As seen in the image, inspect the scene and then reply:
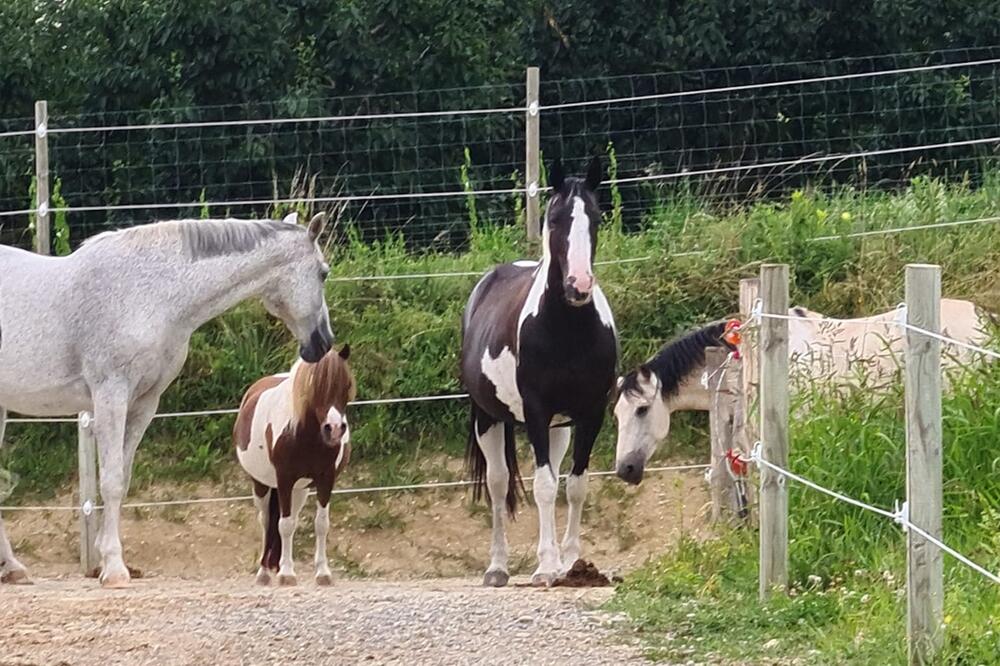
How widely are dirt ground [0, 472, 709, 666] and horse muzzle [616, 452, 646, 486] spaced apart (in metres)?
0.46

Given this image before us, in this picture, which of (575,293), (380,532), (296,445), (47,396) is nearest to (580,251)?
(575,293)

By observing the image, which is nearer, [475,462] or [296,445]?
[296,445]

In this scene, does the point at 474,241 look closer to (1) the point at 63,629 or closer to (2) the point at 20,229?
(2) the point at 20,229

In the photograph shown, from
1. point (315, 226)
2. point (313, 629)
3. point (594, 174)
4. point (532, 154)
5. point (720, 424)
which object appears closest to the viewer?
point (313, 629)

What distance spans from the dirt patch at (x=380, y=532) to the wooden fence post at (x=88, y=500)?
287 mm

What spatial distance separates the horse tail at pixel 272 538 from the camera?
9070 millimetres

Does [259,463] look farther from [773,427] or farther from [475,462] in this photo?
[773,427]

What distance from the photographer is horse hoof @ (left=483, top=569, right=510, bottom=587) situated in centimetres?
833

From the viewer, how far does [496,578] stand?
27.4ft

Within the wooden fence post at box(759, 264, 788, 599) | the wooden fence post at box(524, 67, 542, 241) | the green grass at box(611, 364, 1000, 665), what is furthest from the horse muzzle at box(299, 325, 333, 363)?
the wooden fence post at box(759, 264, 788, 599)

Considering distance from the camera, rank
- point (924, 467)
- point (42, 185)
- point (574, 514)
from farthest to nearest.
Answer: point (42, 185) → point (574, 514) → point (924, 467)

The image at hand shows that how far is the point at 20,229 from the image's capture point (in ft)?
43.9

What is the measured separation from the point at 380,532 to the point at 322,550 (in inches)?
69.4

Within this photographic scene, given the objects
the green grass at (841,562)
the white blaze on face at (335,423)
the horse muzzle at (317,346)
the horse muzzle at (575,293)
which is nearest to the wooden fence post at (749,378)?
the green grass at (841,562)
